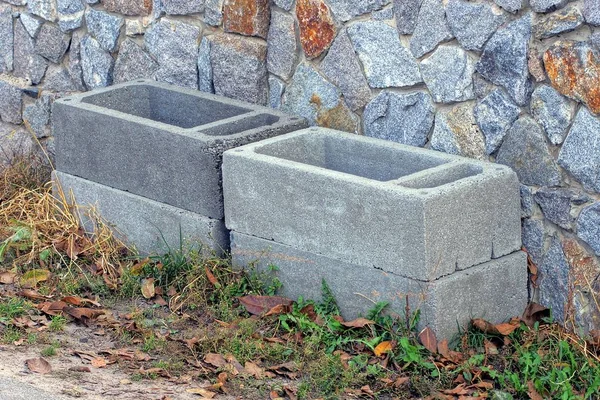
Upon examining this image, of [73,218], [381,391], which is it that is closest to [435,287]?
[381,391]

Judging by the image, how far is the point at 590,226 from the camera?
424cm

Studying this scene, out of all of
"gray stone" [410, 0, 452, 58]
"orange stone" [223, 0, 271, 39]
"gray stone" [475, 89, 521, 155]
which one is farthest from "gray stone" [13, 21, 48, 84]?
"gray stone" [475, 89, 521, 155]

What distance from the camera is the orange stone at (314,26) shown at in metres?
5.05

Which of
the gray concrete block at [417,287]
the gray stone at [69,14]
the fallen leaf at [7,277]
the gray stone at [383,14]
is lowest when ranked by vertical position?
the fallen leaf at [7,277]

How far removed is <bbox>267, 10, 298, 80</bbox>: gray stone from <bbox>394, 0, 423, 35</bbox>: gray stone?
633 mm

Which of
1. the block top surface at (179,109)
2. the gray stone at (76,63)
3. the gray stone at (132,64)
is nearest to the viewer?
the block top surface at (179,109)

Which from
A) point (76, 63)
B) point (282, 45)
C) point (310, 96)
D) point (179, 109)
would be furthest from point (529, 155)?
point (76, 63)

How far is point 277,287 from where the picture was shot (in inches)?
187

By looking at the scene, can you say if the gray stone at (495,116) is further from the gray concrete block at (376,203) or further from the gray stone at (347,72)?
the gray stone at (347,72)

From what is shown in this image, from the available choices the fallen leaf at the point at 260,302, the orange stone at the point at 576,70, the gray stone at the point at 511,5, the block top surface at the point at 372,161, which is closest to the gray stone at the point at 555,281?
the block top surface at the point at 372,161

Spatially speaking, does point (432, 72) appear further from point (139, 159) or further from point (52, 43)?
point (52, 43)

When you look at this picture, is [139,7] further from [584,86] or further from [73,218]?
[584,86]

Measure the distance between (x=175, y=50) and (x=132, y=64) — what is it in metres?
0.40

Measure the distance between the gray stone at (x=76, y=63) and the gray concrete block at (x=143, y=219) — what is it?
2.96 feet
